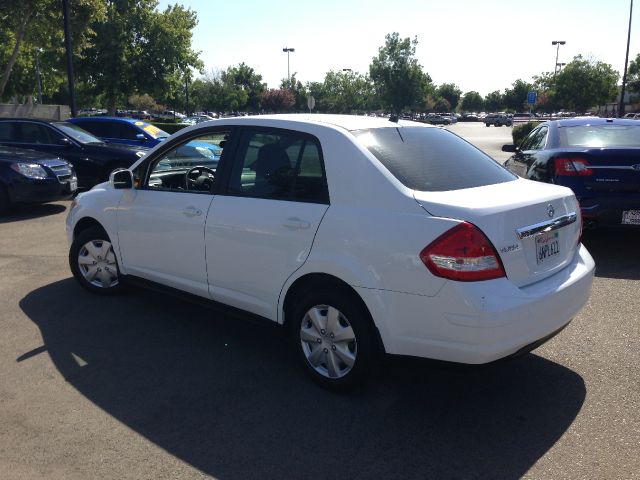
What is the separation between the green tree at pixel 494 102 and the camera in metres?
124

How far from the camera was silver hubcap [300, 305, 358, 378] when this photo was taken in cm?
352

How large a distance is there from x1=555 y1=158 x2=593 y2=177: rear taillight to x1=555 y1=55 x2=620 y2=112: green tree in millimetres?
51347

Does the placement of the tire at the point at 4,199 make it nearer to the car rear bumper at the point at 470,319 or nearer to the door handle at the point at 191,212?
the door handle at the point at 191,212

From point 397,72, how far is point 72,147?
54552 mm

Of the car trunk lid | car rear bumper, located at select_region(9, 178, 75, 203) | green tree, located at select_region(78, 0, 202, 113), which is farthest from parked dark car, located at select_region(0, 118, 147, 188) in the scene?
green tree, located at select_region(78, 0, 202, 113)

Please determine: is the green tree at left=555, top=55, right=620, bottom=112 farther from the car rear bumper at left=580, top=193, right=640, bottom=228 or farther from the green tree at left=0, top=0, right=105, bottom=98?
the car rear bumper at left=580, top=193, right=640, bottom=228

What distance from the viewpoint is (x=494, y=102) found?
12662cm

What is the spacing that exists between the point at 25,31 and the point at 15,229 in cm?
1497

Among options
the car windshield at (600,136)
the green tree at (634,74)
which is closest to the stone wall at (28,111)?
the car windshield at (600,136)

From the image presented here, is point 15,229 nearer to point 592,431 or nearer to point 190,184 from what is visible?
point 190,184

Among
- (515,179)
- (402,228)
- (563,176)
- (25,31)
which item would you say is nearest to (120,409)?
(402,228)

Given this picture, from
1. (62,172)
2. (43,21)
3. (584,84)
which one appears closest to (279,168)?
(62,172)

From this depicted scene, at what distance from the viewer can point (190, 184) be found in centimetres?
503

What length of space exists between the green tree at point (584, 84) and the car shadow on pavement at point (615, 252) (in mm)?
49735
